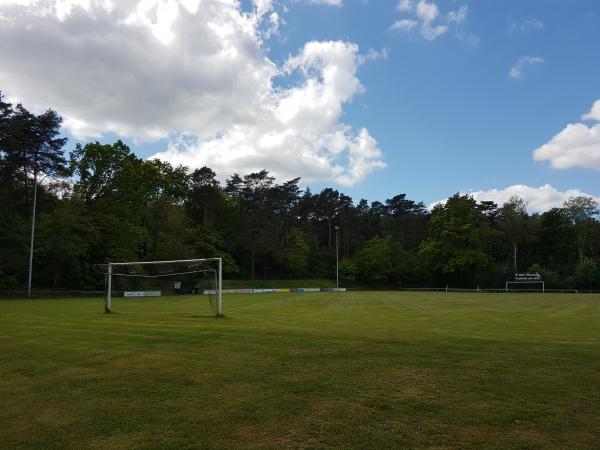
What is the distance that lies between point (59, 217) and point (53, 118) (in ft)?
34.2

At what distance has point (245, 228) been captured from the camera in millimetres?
81500

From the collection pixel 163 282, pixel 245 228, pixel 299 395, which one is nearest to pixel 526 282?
pixel 245 228

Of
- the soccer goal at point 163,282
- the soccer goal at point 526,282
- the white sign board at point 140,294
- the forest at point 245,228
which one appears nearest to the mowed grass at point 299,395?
the soccer goal at point 163,282

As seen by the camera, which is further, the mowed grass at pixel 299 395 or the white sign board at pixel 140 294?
the white sign board at pixel 140 294

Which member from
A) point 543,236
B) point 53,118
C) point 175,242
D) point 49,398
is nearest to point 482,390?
point 49,398

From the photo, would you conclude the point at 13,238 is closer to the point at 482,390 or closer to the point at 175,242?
the point at 175,242

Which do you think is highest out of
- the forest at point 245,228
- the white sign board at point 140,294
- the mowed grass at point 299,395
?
the forest at point 245,228

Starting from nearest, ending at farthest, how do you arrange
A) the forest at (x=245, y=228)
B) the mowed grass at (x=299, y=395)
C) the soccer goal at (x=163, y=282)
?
the mowed grass at (x=299, y=395) → the soccer goal at (x=163, y=282) → the forest at (x=245, y=228)

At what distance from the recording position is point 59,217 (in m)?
49.8

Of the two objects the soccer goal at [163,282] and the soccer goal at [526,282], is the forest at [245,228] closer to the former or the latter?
the soccer goal at [526,282]

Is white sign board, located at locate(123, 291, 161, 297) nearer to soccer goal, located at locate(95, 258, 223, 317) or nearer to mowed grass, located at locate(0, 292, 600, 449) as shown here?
soccer goal, located at locate(95, 258, 223, 317)

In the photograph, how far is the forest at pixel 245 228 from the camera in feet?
163

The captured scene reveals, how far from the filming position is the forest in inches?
1957

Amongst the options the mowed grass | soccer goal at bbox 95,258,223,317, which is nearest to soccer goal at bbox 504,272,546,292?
soccer goal at bbox 95,258,223,317
